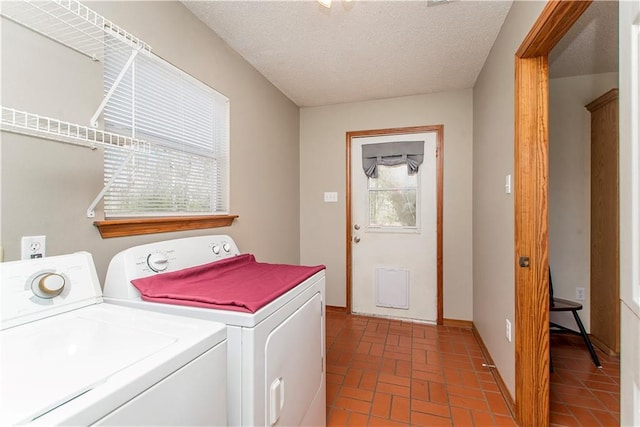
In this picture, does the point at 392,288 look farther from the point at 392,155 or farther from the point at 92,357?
the point at 92,357

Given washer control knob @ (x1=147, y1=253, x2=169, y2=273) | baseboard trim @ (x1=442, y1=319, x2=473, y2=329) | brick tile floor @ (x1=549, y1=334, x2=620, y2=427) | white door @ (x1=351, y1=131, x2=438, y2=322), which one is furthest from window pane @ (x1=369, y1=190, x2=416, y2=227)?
washer control knob @ (x1=147, y1=253, x2=169, y2=273)

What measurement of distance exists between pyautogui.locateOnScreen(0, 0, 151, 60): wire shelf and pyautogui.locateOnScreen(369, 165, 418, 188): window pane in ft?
8.27

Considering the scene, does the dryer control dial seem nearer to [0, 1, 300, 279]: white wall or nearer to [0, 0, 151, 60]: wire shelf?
[0, 1, 300, 279]: white wall

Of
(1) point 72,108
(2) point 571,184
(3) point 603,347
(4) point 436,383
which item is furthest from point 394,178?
(1) point 72,108

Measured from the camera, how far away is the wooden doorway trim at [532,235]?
5.16 feet

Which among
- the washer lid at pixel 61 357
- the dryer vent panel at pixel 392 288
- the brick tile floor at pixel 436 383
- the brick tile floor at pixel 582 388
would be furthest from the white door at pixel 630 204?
the dryer vent panel at pixel 392 288

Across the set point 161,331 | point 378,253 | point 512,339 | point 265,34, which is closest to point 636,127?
point 161,331

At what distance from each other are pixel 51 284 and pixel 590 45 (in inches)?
138

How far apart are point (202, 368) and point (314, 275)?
75 centimetres

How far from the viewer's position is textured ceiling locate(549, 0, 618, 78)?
6.16 feet

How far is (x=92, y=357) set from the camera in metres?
0.67

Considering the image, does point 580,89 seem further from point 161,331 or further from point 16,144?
point 16,144

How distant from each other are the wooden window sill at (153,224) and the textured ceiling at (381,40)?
4.27 feet

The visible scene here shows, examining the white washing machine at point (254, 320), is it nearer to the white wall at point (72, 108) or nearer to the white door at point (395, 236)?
the white wall at point (72, 108)
